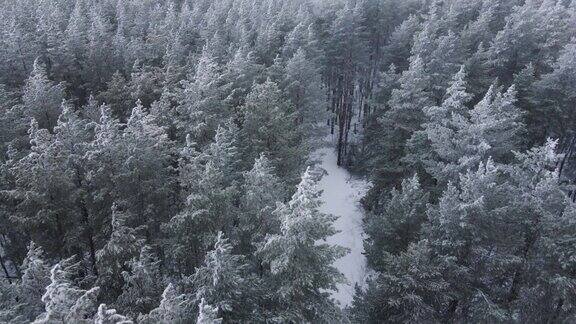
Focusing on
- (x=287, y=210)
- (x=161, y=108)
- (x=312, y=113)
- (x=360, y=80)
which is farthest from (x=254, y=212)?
(x=360, y=80)

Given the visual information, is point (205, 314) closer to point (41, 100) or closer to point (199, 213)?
point (199, 213)

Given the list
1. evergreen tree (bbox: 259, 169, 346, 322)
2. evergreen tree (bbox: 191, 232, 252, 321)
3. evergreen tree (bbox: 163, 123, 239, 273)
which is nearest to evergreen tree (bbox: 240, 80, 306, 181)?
evergreen tree (bbox: 163, 123, 239, 273)

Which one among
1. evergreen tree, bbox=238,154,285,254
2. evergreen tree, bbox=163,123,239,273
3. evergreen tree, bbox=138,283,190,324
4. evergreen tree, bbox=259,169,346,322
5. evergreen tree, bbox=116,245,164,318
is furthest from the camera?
evergreen tree, bbox=238,154,285,254

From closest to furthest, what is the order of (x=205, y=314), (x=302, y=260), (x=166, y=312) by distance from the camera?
(x=205, y=314) < (x=166, y=312) < (x=302, y=260)

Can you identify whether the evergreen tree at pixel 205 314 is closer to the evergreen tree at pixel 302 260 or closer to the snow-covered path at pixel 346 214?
the evergreen tree at pixel 302 260

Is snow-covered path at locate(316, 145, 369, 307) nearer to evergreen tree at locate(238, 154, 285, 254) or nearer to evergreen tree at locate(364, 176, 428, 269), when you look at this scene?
evergreen tree at locate(364, 176, 428, 269)

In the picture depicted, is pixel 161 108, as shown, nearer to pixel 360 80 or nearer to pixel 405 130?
pixel 405 130

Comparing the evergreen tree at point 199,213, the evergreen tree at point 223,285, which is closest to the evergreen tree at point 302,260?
the evergreen tree at point 223,285

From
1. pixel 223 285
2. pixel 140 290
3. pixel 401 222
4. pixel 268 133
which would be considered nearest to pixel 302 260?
pixel 223 285
